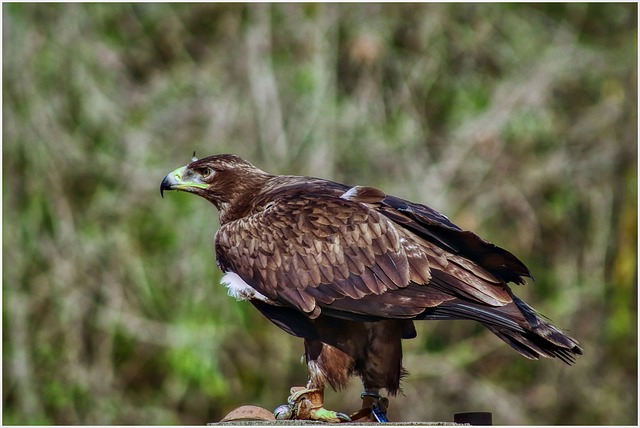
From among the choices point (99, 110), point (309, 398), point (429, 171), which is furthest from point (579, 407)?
point (309, 398)

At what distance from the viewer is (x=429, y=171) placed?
11258 mm

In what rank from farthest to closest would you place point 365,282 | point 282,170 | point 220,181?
point 282,170 < point 220,181 < point 365,282

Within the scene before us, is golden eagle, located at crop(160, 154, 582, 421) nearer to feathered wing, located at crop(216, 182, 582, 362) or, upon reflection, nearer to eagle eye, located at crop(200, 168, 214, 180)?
feathered wing, located at crop(216, 182, 582, 362)

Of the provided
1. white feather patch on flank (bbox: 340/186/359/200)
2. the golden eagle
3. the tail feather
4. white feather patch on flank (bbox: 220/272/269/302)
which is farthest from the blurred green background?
the tail feather

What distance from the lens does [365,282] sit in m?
4.68

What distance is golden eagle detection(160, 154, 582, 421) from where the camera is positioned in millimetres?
4551

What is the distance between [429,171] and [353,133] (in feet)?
2.79

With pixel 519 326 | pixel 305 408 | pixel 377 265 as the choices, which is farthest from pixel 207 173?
pixel 519 326

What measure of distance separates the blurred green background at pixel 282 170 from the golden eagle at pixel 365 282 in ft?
18.1

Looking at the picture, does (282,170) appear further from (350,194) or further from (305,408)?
(305,408)

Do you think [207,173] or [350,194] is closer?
[350,194]

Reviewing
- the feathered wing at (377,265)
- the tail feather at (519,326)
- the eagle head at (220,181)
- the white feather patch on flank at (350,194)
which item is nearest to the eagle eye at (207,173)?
the eagle head at (220,181)

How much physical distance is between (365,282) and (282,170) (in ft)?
19.0

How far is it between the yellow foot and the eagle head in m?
1.01
